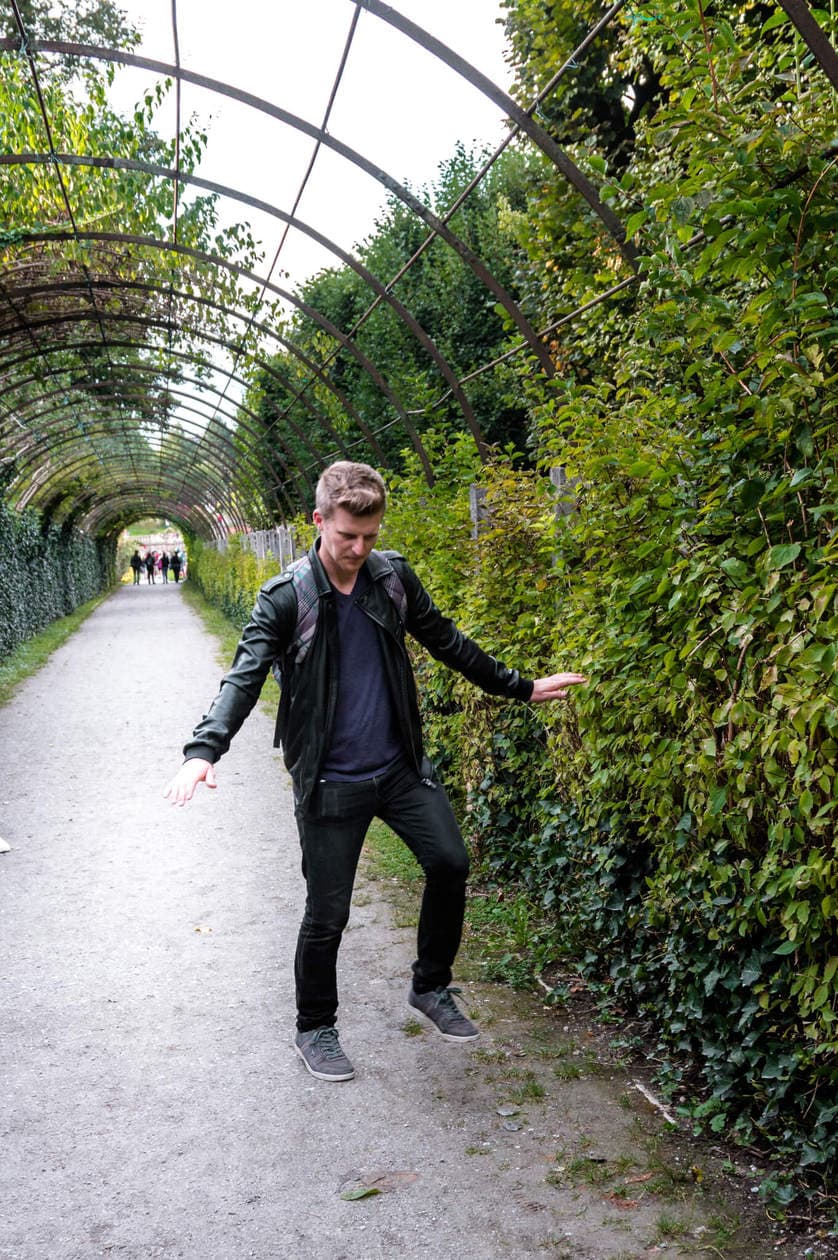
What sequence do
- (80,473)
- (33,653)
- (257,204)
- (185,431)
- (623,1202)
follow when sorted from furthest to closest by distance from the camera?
(80,473), (185,431), (33,653), (257,204), (623,1202)

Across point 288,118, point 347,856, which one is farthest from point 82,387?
point 347,856

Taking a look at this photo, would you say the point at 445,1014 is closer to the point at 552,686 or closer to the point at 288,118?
the point at 552,686

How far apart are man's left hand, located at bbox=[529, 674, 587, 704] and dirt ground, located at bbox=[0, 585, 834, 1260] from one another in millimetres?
1282

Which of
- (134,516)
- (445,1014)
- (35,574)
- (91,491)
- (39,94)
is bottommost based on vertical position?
(445,1014)

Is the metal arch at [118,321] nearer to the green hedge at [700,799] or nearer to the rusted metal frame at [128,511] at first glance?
the green hedge at [700,799]

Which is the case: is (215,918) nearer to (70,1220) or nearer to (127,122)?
(70,1220)

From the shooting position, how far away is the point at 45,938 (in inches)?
207

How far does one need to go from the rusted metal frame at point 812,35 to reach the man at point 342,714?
6.00 ft

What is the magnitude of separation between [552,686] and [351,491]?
105 cm

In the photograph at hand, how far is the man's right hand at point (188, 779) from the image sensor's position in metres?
3.23

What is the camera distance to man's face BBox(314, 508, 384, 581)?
11.7 ft

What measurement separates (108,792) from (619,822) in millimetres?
5708

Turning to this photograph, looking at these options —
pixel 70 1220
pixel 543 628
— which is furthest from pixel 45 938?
pixel 543 628

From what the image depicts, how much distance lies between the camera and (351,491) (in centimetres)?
356
